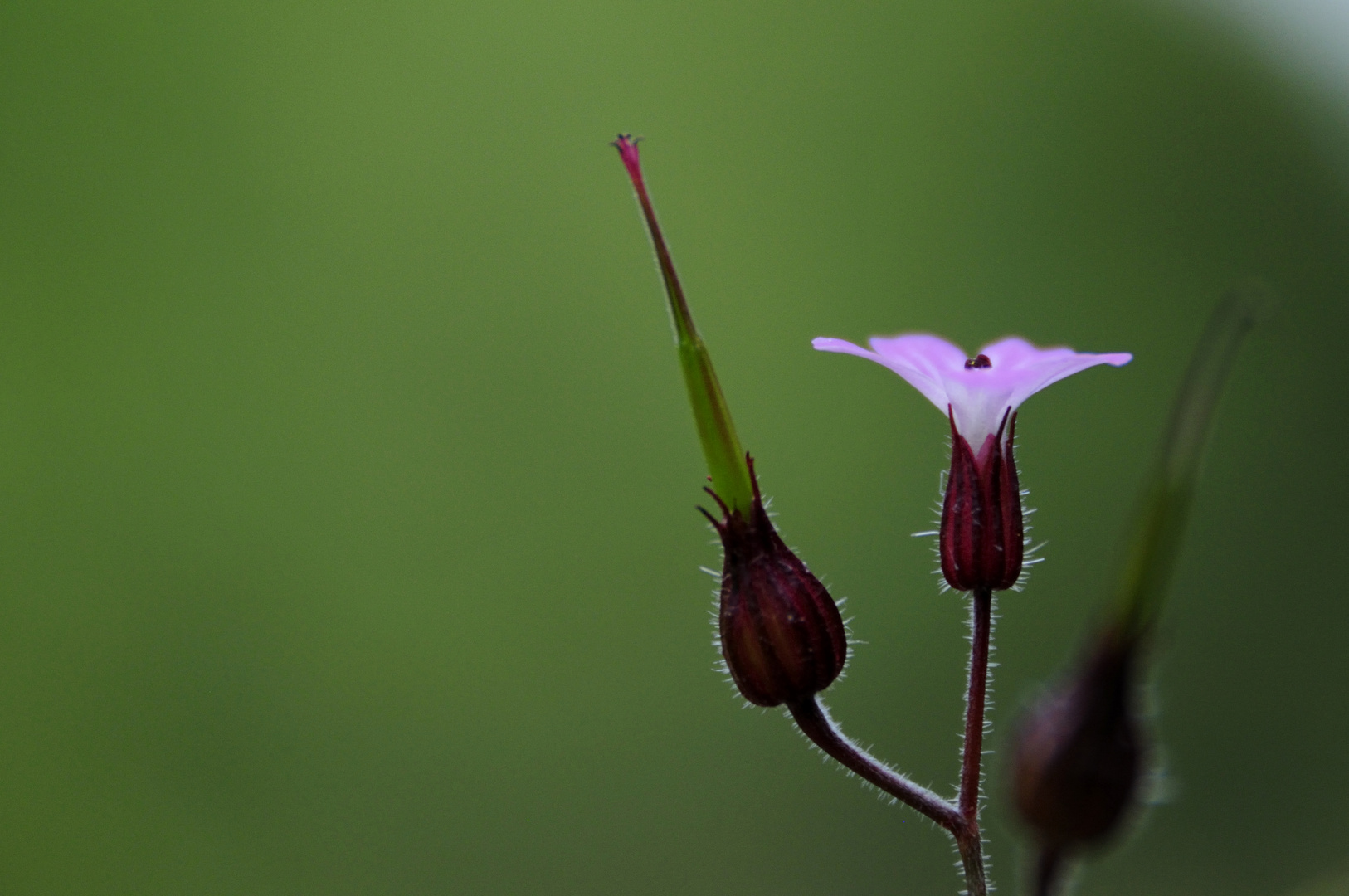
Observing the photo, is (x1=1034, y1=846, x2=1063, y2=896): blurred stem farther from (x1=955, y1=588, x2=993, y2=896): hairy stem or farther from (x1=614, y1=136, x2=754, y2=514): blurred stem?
(x1=614, y1=136, x2=754, y2=514): blurred stem

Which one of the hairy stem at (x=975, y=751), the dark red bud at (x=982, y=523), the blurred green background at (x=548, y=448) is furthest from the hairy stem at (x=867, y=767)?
the blurred green background at (x=548, y=448)

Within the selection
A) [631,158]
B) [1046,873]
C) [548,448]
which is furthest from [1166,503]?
[548,448]

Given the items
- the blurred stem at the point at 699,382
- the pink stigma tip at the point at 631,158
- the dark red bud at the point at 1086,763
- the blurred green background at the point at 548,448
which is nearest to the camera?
the dark red bud at the point at 1086,763

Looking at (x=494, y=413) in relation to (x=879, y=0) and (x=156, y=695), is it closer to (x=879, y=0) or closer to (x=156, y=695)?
(x=156, y=695)

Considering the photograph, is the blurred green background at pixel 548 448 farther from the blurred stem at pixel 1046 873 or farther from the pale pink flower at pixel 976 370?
the blurred stem at pixel 1046 873

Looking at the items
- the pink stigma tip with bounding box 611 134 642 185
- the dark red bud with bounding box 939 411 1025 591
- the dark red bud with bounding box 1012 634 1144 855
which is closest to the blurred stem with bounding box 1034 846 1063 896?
the dark red bud with bounding box 1012 634 1144 855

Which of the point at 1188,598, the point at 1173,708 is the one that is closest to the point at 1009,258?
the point at 1188,598
